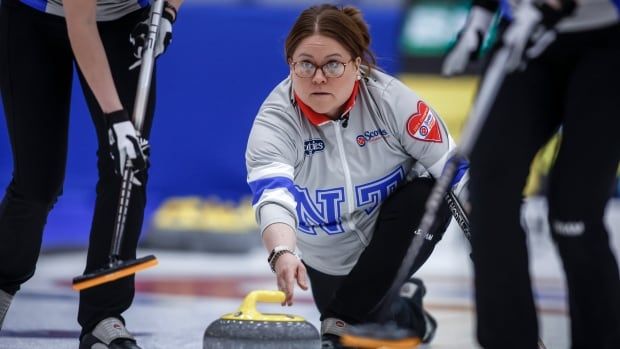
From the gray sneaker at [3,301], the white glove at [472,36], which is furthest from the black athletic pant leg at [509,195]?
the gray sneaker at [3,301]

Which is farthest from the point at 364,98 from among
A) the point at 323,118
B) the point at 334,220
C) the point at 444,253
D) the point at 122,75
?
the point at 444,253

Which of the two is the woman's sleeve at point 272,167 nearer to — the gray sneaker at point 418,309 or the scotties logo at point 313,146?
the scotties logo at point 313,146

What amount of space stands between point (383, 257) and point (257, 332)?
25.7 inches

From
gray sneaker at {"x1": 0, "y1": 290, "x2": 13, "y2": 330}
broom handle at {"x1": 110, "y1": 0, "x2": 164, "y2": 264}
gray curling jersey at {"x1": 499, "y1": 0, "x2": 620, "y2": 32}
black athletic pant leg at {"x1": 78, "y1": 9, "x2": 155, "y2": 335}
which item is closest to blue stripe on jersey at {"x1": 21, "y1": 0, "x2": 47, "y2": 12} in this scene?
black athletic pant leg at {"x1": 78, "y1": 9, "x2": 155, "y2": 335}

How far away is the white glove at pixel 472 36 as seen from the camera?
211 centimetres

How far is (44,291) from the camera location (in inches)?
183

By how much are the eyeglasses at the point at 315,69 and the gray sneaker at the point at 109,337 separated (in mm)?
775

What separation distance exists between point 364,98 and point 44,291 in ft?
7.92

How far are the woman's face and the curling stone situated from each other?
65 centimetres

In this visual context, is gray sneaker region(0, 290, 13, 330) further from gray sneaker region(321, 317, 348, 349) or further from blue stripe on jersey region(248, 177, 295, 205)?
gray sneaker region(321, 317, 348, 349)

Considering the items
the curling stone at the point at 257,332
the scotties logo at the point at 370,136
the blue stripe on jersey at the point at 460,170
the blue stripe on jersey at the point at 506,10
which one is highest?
the blue stripe on jersey at the point at 506,10

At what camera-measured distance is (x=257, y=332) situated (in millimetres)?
2111

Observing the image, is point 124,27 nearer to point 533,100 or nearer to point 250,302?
point 250,302

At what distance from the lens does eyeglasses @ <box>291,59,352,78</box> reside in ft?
8.61
